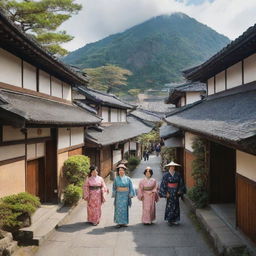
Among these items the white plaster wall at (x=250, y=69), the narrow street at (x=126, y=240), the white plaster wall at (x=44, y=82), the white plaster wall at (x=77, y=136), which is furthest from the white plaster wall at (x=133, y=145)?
the white plaster wall at (x=250, y=69)

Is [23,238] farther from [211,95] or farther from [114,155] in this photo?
[114,155]

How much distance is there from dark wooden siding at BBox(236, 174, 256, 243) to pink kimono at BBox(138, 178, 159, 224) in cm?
255

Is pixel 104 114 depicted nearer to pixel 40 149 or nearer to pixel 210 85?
pixel 210 85

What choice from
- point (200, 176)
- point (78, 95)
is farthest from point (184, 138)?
point (78, 95)

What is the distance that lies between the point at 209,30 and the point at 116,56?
57.6 meters

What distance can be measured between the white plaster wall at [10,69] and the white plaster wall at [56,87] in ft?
9.98

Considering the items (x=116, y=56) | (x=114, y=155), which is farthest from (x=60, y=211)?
(x=116, y=56)

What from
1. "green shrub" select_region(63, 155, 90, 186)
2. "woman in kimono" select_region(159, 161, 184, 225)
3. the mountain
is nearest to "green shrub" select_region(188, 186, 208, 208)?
"woman in kimono" select_region(159, 161, 184, 225)

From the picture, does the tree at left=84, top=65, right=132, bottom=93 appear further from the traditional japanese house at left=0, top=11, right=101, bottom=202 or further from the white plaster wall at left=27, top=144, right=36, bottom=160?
the white plaster wall at left=27, top=144, right=36, bottom=160

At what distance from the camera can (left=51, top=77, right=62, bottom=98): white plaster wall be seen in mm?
11820

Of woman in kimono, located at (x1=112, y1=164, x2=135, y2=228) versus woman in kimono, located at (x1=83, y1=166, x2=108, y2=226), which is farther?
woman in kimono, located at (x1=83, y1=166, x2=108, y2=226)

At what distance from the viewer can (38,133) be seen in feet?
29.3

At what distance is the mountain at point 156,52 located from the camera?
85375 mm

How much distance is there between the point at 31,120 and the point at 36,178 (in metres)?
4.22
